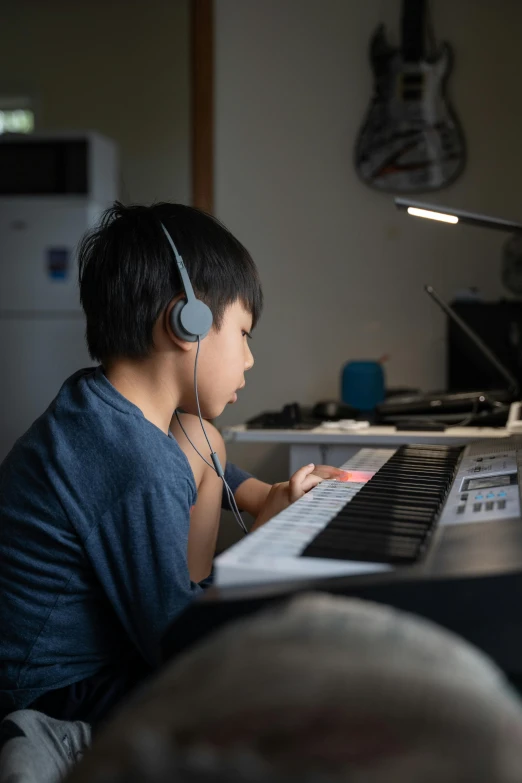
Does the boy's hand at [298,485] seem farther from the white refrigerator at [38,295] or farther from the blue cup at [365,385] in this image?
the white refrigerator at [38,295]

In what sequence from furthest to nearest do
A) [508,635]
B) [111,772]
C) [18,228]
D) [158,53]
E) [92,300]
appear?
[158,53]
[18,228]
[92,300]
[508,635]
[111,772]

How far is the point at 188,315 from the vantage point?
1006 mm

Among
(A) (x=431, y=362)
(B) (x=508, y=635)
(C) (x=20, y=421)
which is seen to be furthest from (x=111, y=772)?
(C) (x=20, y=421)

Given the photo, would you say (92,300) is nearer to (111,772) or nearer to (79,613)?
(79,613)

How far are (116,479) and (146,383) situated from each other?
19 centimetres

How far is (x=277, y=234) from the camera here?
11.2 feet

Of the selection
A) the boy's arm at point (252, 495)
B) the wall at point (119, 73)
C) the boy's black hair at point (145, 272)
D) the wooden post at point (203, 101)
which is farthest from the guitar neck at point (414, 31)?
the boy's black hair at point (145, 272)

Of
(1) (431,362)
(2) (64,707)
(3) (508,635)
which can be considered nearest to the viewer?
(3) (508,635)

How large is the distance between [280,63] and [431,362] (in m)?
1.33

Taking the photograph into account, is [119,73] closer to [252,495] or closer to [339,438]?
[339,438]

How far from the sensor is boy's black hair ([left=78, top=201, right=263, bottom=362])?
1.04 metres

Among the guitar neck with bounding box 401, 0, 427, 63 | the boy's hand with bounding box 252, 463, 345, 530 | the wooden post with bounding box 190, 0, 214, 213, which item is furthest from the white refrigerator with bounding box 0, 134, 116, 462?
the boy's hand with bounding box 252, 463, 345, 530

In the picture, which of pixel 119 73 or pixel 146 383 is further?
pixel 119 73

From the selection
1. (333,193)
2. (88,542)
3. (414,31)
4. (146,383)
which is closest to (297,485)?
(146,383)
